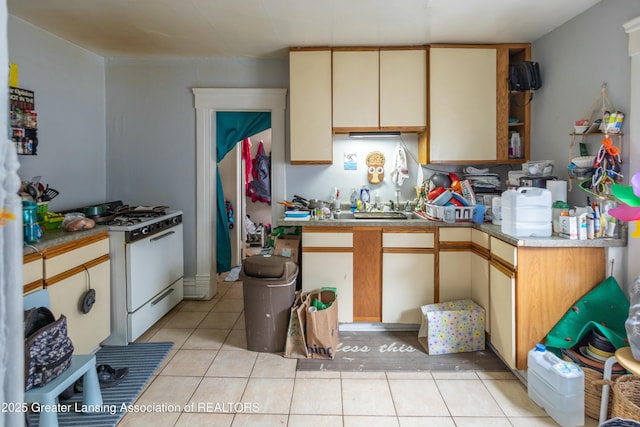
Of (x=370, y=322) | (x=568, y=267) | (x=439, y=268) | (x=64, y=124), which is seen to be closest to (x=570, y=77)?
(x=568, y=267)

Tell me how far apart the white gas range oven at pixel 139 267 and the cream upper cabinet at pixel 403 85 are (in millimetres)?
2144

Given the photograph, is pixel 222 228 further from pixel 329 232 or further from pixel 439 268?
pixel 439 268

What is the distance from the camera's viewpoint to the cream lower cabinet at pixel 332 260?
122 inches

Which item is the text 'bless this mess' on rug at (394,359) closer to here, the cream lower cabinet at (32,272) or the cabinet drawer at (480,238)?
the cabinet drawer at (480,238)

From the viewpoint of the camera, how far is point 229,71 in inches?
148

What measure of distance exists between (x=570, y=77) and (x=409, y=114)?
3.87 feet

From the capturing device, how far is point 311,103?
11.0ft

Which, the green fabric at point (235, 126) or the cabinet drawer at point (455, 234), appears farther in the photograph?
the green fabric at point (235, 126)

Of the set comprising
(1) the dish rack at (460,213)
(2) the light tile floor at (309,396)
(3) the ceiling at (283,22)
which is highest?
(3) the ceiling at (283,22)

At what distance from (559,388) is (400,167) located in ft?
7.15

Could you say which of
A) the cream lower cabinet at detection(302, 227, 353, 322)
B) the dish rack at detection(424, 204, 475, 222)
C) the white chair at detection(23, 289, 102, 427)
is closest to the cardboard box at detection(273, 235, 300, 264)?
the cream lower cabinet at detection(302, 227, 353, 322)

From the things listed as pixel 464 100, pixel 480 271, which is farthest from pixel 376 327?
pixel 464 100

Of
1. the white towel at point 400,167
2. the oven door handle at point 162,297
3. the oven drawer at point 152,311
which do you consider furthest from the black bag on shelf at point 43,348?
the white towel at point 400,167

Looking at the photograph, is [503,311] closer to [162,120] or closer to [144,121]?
[162,120]
